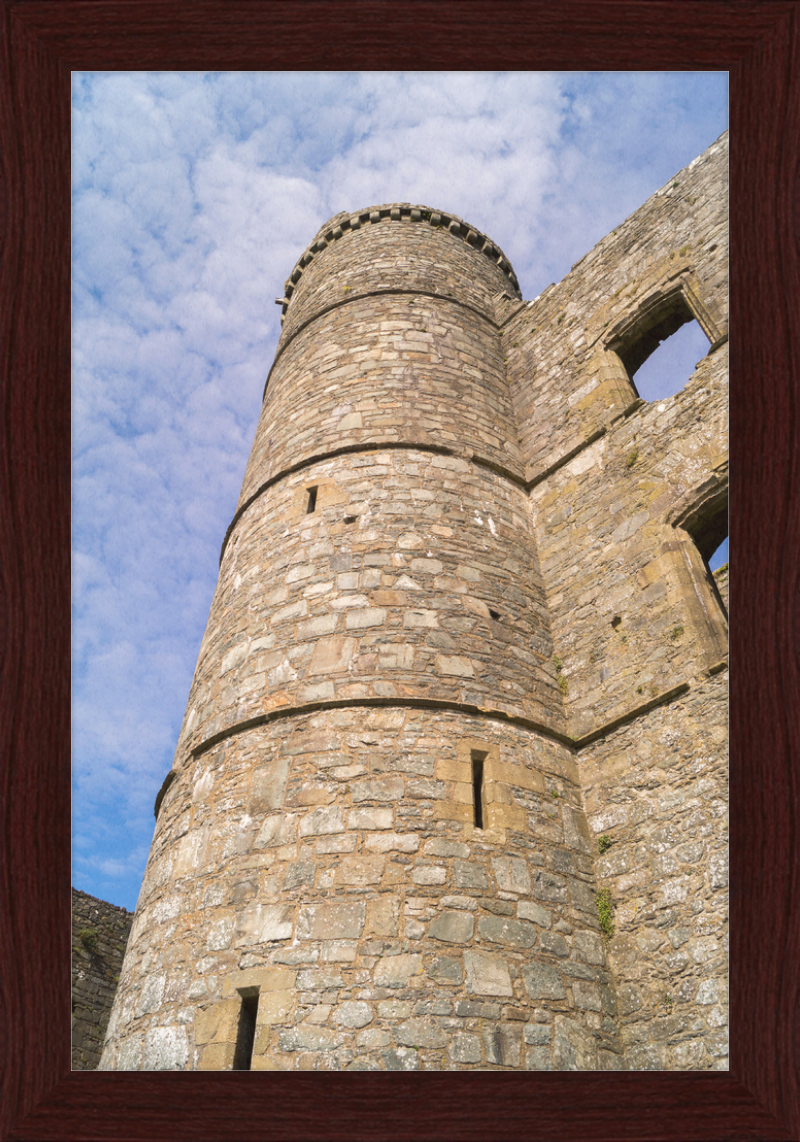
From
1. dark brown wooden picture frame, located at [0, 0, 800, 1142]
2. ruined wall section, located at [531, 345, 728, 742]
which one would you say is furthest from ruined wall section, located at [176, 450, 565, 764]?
dark brown wooden picture frame, located at [0, 0, 800, 1142]

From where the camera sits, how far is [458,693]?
538 centimetres

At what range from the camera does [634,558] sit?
6512 mm

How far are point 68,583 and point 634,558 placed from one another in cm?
595

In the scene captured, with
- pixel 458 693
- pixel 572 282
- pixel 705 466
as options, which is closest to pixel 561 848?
pixel 458 693

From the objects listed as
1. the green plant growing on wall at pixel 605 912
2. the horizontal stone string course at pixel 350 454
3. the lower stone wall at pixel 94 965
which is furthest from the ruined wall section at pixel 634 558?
the lower stone wall at pixel 94 965

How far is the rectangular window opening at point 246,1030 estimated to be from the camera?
3928mm

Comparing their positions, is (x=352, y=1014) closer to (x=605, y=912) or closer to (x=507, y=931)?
(x=507, y=931)

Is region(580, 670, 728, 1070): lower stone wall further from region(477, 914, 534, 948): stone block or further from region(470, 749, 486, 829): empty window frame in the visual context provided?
region(470, 749, 486, 829): empty window frame

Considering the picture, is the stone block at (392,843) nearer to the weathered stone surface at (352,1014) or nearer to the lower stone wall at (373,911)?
the lower stone wall at (373,911)

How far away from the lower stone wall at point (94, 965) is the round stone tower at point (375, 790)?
511cm

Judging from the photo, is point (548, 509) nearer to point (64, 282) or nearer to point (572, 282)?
point (572, 282)
